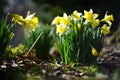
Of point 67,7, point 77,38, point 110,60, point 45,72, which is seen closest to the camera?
point 45,72

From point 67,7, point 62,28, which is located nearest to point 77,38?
point 62,28

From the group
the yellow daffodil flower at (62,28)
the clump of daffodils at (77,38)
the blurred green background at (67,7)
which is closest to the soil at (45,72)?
the clump of daffodils at (77,38)

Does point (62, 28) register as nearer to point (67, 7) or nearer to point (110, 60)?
point (110, 60)

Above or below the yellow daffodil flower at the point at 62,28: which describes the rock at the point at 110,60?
below

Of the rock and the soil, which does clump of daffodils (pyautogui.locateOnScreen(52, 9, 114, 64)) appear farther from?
the rock

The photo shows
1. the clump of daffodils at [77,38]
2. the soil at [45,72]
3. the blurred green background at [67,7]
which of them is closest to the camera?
the soil at [45,72]

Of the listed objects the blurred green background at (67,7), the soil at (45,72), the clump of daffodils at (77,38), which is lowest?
the soil at (45,72)

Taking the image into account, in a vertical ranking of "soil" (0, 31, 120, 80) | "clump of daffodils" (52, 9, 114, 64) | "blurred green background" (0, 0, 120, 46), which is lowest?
"soil" (0, 31, 120, 80)

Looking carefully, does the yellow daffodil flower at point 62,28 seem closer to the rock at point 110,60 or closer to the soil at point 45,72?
the soil at point 45,72

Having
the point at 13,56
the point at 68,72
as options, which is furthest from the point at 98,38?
the point at 13,56

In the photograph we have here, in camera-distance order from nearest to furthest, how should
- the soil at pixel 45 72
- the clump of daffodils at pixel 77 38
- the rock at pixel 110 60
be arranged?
the soil at pixel 45 72 → the clump of daffodils at pixel 77 38 → the rock at pixel 110 60

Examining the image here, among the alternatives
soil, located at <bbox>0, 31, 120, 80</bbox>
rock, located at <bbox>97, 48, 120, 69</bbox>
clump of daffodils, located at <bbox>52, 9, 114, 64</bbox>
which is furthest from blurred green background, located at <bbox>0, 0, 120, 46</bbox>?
soil, located at <bbox>0, 31, 120, 80</bbox>
